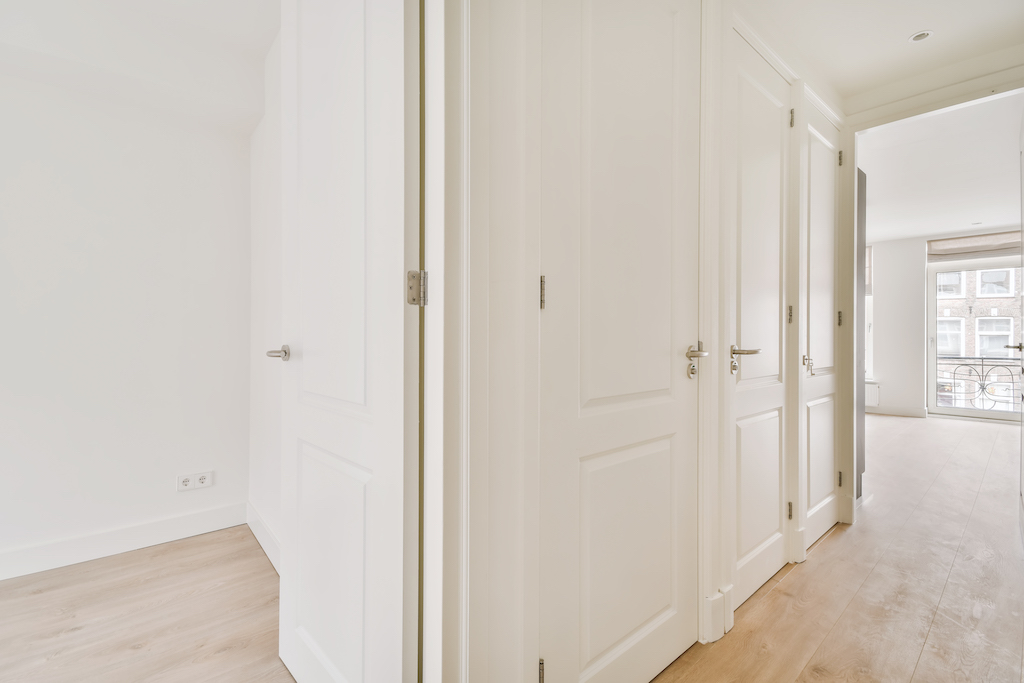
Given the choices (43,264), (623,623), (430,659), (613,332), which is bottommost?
(623,623)

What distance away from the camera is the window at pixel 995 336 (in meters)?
6.38

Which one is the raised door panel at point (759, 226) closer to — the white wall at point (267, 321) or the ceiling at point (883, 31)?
the ceiling at point (883, 31)

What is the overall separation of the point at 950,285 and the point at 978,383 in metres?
1.48

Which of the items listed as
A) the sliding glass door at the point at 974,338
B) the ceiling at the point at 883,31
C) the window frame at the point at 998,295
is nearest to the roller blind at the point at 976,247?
the sliding glass door at the point at 974,338

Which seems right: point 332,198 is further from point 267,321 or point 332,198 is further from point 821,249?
point 821,249

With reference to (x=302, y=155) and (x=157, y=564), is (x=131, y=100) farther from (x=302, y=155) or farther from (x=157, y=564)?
(x=157, y=564)

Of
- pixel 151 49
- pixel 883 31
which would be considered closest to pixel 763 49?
pixel 883 31

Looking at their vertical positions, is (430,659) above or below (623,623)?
above

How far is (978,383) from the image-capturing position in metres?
6.62

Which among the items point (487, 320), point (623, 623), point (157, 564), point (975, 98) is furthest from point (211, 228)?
point (975, 98)

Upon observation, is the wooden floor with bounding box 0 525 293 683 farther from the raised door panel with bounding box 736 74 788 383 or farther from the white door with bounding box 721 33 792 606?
the raised door panel with bounding box 736 74 788 383

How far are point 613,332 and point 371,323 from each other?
0.65 meters

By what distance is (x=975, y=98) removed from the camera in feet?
7.59

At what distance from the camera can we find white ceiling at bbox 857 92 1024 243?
3.06 meters
